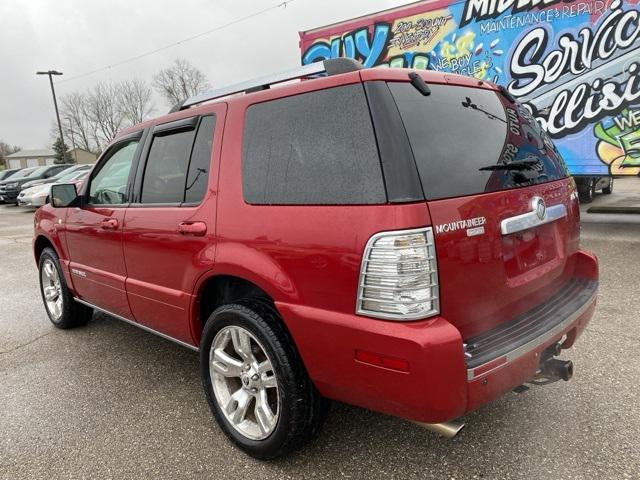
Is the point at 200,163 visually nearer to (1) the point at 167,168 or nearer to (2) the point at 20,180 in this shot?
(1) the point at 167,168

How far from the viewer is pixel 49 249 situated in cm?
457

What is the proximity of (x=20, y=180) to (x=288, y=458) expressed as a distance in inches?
915

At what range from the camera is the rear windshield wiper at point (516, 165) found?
215 centimetres

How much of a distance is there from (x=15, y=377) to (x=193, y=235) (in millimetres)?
2165

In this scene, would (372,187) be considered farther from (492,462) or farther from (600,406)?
(600,406)

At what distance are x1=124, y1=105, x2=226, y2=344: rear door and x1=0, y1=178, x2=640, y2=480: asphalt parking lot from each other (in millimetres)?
525

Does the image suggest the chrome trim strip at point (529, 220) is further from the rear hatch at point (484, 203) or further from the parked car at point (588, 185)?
the parked car at point (588, 185)

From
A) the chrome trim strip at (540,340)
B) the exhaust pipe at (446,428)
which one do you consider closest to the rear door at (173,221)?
the exhaust pipe at (446,428)

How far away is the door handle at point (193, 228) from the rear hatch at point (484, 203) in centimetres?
122

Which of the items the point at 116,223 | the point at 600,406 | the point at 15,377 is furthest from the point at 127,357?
the point at 600,406

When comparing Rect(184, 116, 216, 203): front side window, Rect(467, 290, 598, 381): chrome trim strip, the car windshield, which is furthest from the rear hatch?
the car windshield

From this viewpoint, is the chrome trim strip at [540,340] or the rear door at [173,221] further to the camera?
the rear door at [173,221]

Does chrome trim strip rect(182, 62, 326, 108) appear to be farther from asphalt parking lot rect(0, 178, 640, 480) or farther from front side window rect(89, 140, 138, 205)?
asphalt parking lot rect(0, 178, 640, 480)

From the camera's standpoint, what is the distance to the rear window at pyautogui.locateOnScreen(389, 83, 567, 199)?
1.97m
